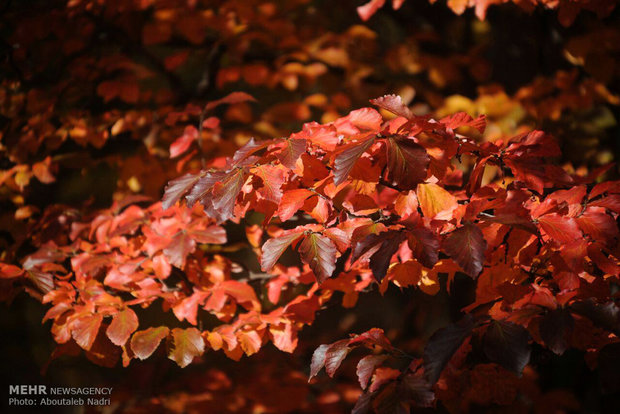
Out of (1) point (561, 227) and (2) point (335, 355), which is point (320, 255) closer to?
(2) point (335, 355)

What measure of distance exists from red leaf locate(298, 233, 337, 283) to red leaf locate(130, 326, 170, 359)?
46 centimetres

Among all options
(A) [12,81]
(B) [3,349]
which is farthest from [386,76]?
(B) [3,349]

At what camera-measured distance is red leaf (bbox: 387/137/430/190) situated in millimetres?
934

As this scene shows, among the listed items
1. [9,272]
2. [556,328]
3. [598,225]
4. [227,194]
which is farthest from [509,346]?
[9,272]

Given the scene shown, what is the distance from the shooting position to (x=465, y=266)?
0.86m

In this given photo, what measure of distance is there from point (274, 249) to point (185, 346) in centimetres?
39

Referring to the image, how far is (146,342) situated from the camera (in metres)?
1.19

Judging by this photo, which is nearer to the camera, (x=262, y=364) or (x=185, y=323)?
(x=185, y=323)

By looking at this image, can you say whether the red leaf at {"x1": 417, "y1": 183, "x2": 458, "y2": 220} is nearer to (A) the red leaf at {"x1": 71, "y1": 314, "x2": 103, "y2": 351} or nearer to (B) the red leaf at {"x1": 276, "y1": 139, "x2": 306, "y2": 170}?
(B) the red leaf at {"x1": 276, "y1": 139, "x2": 306, "y2": 170}

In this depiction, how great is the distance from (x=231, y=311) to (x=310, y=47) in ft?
4.73

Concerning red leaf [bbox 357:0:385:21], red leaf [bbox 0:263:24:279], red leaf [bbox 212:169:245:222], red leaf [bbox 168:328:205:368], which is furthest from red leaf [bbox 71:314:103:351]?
red leaf [bbox 357:0:385:21]

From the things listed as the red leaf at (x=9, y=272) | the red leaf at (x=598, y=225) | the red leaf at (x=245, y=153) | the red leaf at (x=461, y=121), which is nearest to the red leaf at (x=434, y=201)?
the red leaf at (x=461, y=121)

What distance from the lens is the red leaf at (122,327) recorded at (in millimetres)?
1174

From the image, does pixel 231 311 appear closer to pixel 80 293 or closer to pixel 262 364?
pixel 80 293
